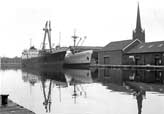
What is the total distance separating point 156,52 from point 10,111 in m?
43.9

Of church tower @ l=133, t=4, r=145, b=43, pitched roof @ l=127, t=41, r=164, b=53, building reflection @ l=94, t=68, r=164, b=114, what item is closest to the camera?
building reflection @ l=94, t=68, r=164, b=114

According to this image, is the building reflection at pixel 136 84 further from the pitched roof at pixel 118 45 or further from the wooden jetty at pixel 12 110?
the pitched roof at pixel 118 45

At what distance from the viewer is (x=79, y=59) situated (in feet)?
204

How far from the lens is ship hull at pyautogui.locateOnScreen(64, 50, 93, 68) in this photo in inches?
2366

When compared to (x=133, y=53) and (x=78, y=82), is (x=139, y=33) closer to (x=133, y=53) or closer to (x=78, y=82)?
(x=133, y=53)

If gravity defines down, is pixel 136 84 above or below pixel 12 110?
below

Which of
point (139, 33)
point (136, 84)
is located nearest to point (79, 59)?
point (139, 33)

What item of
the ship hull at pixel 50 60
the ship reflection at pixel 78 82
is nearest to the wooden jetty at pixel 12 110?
the ship reflection at pixel 78 82

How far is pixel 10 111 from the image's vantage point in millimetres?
7008

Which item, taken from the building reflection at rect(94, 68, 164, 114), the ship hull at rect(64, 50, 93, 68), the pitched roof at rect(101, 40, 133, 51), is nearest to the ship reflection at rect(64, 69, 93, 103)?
the building reflection at rect(94, 68, 164, 114)

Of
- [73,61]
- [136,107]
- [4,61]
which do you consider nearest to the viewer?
[136,107]

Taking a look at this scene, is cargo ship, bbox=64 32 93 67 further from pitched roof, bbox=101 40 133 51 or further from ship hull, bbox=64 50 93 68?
pitched roof, bbox=101 40 133 51

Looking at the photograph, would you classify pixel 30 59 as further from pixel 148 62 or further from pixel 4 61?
pixel 4 61

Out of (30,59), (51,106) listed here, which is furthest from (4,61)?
(51,106)
